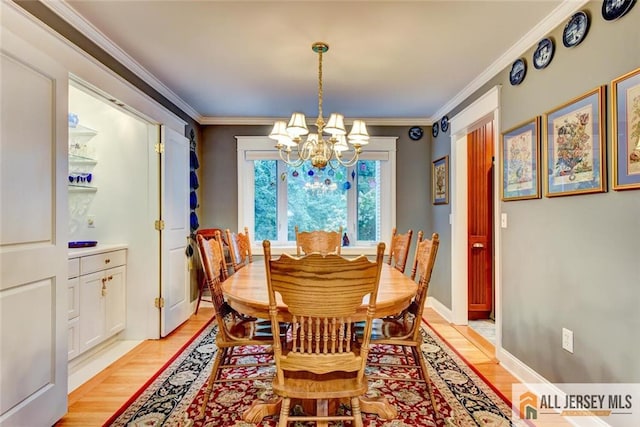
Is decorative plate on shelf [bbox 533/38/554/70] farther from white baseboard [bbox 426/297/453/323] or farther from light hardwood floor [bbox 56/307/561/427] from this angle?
white baseboard [bbox 426/297/453/323]

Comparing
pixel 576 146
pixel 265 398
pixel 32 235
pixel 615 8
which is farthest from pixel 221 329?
pixel 615 8

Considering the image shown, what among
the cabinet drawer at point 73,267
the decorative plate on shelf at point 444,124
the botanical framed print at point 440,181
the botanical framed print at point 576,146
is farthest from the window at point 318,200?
the botanical framed print at point 576,146

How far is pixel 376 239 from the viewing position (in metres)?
4.48

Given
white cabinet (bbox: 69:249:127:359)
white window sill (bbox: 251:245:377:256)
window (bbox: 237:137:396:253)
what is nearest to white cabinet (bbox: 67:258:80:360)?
white cabinet (bbox: 69:249:127:359)

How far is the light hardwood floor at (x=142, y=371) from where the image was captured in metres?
1.97

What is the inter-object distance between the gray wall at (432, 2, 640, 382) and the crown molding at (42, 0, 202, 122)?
2849 millimetres

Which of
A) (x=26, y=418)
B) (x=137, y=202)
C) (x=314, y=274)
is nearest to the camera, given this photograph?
(x=314, y=274)

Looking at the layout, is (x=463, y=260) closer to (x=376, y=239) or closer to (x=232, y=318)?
(x=376, y=239)

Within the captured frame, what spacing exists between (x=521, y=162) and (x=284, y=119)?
2.78 meters

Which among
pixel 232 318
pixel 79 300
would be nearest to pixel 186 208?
pixel 79 300

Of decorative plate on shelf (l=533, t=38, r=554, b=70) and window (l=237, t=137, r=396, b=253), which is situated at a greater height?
decorative plate on shelf (l=533, t=38, r=554, b=70)

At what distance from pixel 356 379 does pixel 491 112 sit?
7.90 ft

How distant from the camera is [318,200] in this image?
176 inches

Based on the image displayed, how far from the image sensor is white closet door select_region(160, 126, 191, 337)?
3191 millimetres
